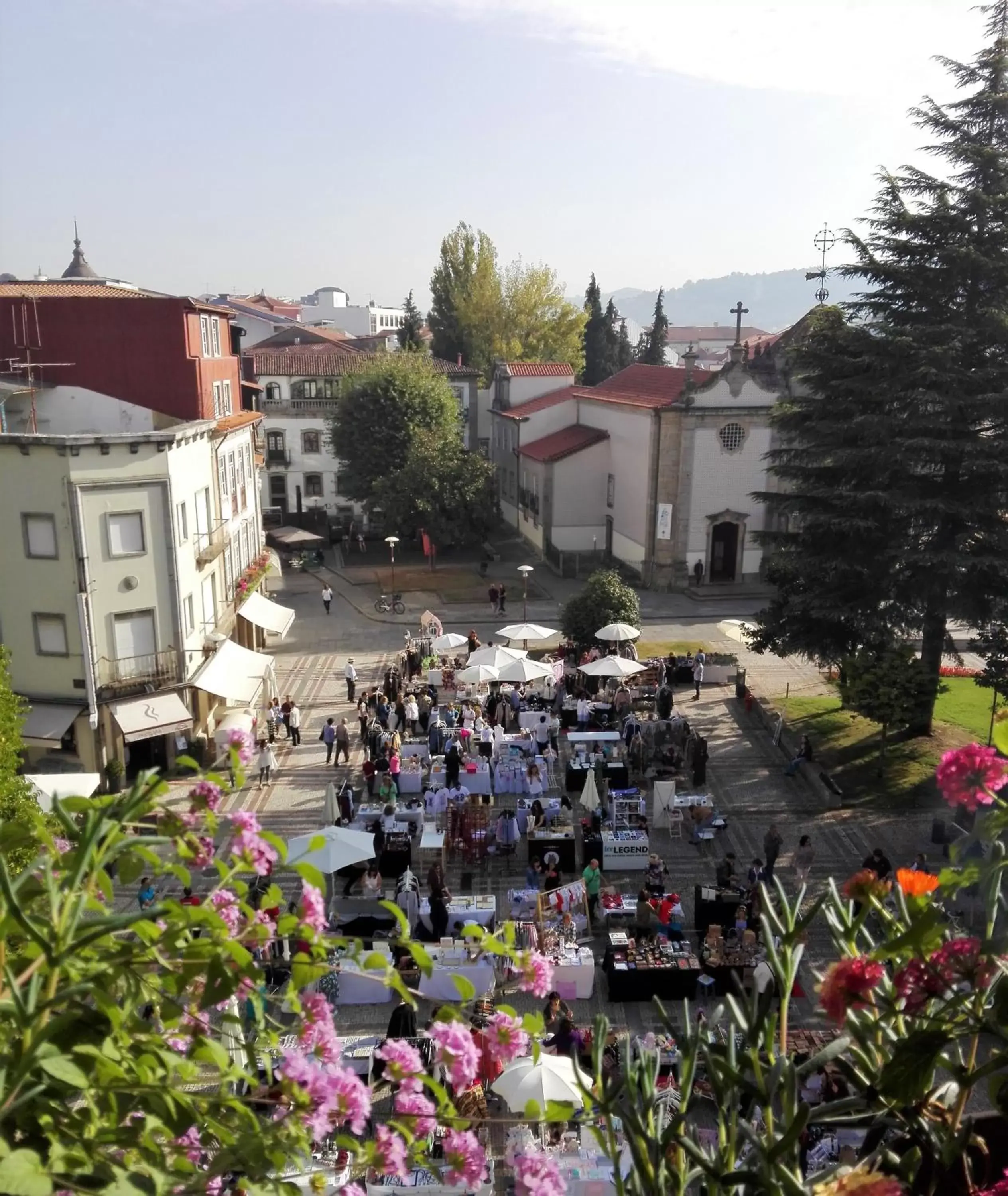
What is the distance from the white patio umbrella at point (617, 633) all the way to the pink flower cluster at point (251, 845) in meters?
23.9

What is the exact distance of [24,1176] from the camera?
254 cm

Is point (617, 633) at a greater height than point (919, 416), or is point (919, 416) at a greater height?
point (919, 416)

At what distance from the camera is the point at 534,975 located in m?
4.35

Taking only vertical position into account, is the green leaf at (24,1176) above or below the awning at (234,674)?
above

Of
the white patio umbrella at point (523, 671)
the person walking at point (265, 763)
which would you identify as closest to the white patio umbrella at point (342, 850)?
the person walking at point (265, 763)

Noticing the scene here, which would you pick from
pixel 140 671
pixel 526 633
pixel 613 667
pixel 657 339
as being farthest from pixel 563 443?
pixel 657 339

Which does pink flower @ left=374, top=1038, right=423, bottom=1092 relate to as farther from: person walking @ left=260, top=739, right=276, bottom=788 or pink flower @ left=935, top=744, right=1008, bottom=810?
person walking @ left=260, top=739, right=276, bottom=788

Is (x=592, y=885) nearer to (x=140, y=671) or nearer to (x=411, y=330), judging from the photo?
(x=140, y=671)

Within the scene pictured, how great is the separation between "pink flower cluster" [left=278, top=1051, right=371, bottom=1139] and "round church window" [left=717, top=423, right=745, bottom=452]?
39738 mm

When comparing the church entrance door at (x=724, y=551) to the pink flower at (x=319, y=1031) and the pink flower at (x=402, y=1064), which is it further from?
the pink flower at (x=319, y=1031)

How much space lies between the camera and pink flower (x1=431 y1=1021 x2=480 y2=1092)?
366 centimetres

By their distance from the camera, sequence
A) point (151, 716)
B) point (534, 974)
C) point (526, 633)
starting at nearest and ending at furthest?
1. point (534, 974)
2. point (151, 716)
3. point (526, 633)

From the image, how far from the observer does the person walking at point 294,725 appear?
25109 millimetres

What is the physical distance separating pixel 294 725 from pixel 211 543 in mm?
5330
